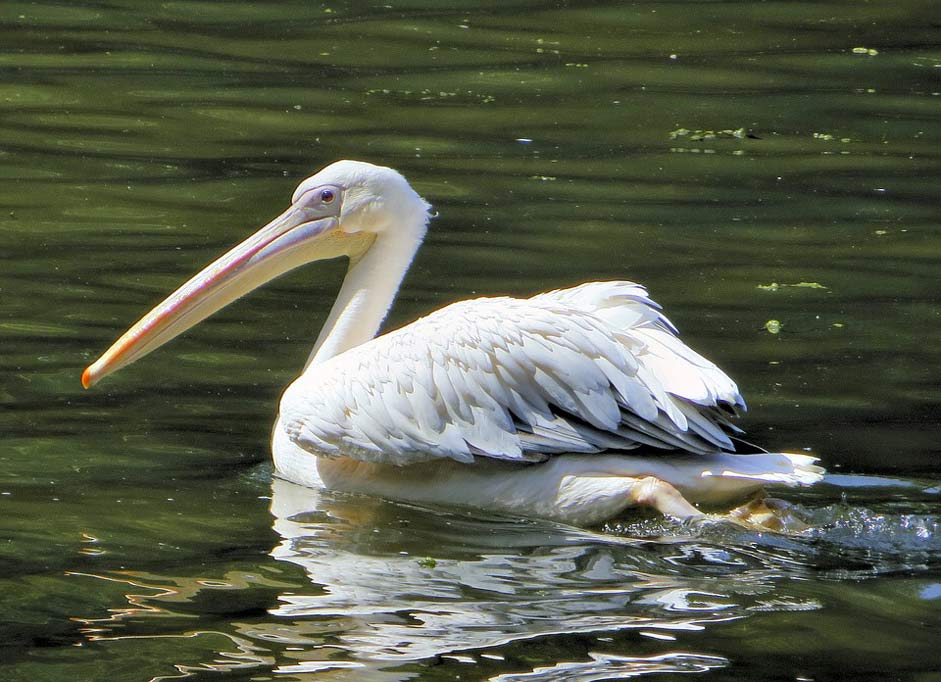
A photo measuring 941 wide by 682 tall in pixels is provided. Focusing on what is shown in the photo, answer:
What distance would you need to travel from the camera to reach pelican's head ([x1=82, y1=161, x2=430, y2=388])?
5707 millimetres

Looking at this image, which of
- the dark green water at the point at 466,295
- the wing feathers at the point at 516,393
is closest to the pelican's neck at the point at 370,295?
the dark green water at the point at 466,295

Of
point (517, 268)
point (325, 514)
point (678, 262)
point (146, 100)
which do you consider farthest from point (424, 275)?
point (146, 100)

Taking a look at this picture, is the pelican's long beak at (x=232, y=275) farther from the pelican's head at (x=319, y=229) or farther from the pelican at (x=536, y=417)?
the pelican at (x=536, y=417)

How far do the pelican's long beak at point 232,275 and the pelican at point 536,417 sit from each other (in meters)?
0.59

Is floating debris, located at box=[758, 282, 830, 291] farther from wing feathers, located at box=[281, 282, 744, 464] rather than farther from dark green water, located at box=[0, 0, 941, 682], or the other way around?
wing feathers, located at box=[281, 282, 744, 464]

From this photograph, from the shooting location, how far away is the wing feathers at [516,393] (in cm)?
491

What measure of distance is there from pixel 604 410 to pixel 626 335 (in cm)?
31

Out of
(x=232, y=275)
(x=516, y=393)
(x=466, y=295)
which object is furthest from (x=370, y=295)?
(x=466, y=295)

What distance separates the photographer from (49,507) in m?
4.94

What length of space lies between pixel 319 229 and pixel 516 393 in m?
1.15

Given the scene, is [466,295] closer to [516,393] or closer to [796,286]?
[796,286]

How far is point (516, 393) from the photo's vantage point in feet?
16.4

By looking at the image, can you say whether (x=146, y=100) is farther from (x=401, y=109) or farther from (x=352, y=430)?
(x=352, y=430)

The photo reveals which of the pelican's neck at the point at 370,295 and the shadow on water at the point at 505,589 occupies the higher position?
the pelican's neck at the point at 370,295
